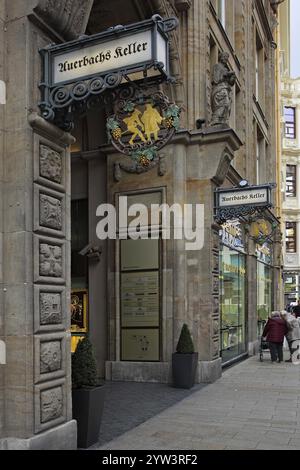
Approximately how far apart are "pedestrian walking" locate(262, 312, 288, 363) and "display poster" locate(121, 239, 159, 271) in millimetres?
5089

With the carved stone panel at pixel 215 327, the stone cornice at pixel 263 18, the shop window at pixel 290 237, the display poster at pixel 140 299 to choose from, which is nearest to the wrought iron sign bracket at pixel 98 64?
the display poster at pixel 140 299

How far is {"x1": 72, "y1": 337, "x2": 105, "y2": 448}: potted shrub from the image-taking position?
6.87 m

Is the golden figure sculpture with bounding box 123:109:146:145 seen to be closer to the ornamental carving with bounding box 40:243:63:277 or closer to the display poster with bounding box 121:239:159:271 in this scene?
the display poster with bounding box 121:239:159:271

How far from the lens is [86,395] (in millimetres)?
6906

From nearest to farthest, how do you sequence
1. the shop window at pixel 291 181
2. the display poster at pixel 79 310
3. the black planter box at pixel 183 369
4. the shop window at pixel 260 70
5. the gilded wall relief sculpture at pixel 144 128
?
1. the gilded wall relief sculpture at pixel 144 128
2. the black planter box at pixel 183 369
3. the display poster at pixel 79 310
4. the shop window at pixel 260 70
5. the shop window at pixel 291 181

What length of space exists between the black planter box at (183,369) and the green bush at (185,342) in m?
0.10

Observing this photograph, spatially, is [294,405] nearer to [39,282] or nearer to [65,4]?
[39,282]

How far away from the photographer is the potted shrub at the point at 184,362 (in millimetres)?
11586

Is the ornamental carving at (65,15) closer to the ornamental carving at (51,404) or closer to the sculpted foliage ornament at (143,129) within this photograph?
the sculpted foliage ornament at (143,129)

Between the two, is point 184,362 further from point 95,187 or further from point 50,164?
point 50,164

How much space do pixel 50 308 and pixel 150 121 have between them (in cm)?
494

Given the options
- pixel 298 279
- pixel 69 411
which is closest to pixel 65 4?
pixel 69 411

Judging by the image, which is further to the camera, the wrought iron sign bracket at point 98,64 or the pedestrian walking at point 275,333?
the pedestrian walking at point 275,333
